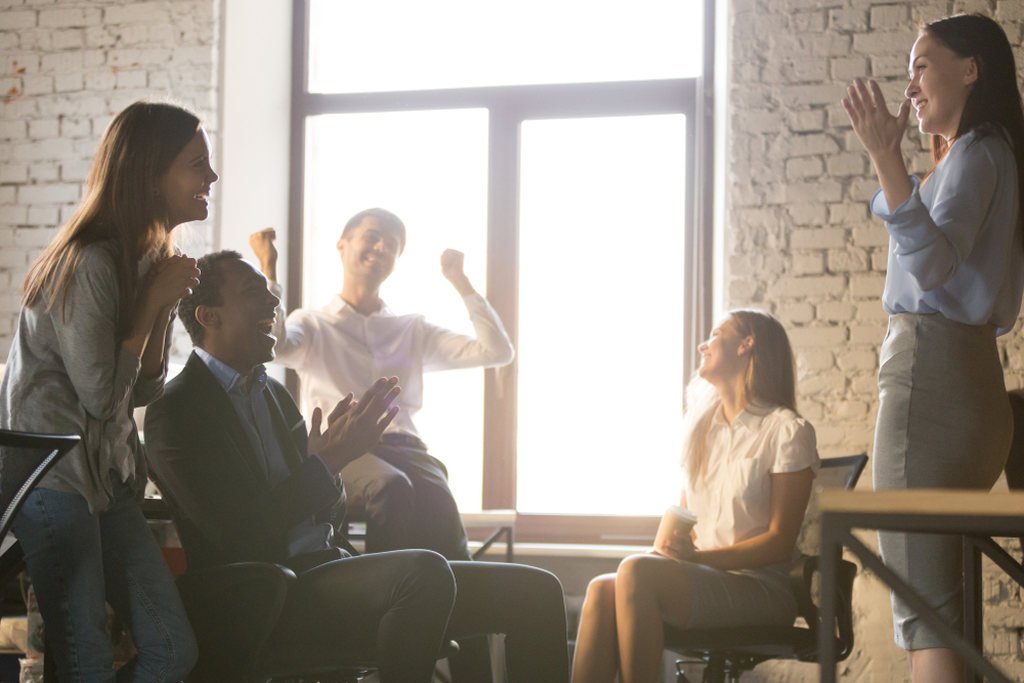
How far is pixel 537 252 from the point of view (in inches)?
180

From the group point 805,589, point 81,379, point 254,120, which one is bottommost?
point 805,589

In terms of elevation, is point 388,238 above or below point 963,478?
above

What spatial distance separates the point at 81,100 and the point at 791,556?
3.19 m

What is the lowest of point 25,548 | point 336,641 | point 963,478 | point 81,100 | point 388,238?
point 336,641

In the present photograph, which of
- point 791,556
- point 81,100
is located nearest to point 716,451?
point 791,556

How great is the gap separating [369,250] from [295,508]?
1.71 m

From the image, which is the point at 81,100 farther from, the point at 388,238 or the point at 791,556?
the point at 791,556

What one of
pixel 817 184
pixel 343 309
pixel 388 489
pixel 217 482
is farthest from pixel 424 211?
pixel 217 482

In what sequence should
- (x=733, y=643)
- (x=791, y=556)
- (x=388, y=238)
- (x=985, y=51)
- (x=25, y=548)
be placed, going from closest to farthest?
1. (x=25, y=548)
2. (x=985, y=51)
3. (x=733, y=643)
4. (x=791, y=556)
5. (x=388, y=238)

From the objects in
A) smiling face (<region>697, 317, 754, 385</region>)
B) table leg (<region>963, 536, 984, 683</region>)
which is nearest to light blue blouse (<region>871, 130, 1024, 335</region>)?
table leg (<region>963, 536, 984, 683</region>)

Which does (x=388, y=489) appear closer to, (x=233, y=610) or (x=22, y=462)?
(x=233, y=610)

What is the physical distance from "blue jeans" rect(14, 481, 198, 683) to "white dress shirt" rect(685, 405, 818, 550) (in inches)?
58.9

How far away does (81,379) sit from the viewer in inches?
77.5

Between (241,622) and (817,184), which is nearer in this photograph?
(241,622)
